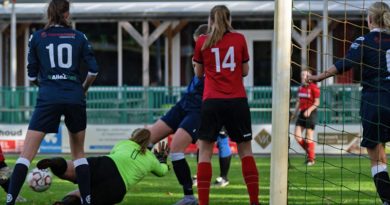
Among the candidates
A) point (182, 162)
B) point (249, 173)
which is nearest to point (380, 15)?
point (249, 173)

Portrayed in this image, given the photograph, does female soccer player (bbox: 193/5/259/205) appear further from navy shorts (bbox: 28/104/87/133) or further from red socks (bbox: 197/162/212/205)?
navy shorts (bbox: 28/104/87/133)

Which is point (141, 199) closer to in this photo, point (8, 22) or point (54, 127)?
point (54, 127)

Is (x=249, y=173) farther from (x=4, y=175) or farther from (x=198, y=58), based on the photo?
(x=4, y=175)

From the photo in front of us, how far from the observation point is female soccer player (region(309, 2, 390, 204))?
8.21 m

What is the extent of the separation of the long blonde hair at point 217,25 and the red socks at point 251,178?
1123 mm

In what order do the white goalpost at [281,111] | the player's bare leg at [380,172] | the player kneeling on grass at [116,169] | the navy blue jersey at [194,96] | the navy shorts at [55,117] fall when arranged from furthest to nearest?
the navy blue jersey at [194,96] → the player kneeling on grass at [116,169] → the player's bare leg at [380,172] → the navy shorts at [55,117] → the white goalpost at [281,111]

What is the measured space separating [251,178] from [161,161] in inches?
55.0

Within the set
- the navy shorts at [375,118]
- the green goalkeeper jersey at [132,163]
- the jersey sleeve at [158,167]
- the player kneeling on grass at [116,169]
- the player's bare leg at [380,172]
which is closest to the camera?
the navy shorts at [375,118]

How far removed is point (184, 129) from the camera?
9.45 m

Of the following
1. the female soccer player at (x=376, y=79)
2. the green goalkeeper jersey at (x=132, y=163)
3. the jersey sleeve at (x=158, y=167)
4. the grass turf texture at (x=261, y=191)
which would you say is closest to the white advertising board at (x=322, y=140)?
the grass turf texture at (x=261, y=191)

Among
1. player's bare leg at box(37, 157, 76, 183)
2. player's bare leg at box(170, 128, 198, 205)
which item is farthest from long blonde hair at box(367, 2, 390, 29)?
player's bare leg at box(37, 157, 76, 183)

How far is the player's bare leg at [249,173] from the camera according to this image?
326 inches

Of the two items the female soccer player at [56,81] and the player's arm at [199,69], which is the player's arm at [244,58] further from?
the female soccer player at [56,81]

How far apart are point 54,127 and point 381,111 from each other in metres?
2.93
